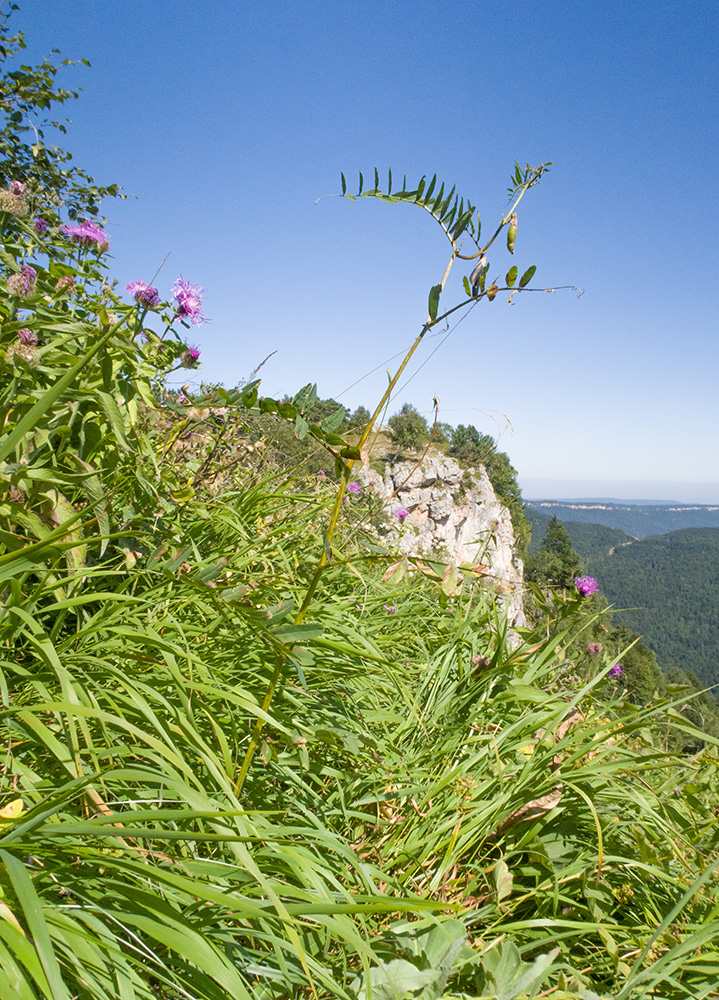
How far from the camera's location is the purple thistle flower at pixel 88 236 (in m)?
1.65

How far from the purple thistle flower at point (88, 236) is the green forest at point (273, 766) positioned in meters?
0.22

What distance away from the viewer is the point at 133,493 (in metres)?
1.19

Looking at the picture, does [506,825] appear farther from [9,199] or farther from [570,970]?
[9,199]

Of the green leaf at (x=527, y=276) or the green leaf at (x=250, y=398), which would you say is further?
the green leaf at (x=250, y=398)

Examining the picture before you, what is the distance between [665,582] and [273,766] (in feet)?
337

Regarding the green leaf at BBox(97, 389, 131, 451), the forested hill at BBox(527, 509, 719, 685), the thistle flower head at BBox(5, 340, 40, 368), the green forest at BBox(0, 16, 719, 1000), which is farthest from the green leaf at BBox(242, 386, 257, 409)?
the forested hill at BBox(527, 509, 719, 685)

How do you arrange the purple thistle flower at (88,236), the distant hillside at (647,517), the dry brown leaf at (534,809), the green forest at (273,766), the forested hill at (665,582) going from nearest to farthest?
the green forest at (273,766), the dry brown leaf at (534,809), the purple thistle flower at (88,236), the forested hill at (665,582), the distant hillside at (647,517)

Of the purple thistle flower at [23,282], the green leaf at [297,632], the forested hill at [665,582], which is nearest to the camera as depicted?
the green leaf at [297,632]

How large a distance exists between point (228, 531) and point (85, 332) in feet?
1.84

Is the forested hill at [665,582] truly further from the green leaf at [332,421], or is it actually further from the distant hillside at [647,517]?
the green leaf at [332,421]

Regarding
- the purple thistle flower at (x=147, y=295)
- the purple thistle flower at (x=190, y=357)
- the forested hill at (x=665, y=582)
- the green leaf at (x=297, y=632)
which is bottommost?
the forested hill at (x=665, y=582)

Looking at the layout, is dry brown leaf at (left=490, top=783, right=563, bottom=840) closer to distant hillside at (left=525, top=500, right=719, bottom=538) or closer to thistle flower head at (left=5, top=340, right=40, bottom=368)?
thistle flower head at (left=5, top=340, right=40, bottom=368)

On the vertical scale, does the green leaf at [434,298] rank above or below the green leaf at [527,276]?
below

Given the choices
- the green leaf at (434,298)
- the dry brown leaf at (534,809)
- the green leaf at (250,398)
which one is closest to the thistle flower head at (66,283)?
the green leaf at (250,398)
